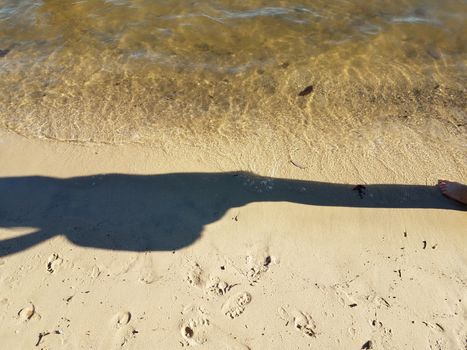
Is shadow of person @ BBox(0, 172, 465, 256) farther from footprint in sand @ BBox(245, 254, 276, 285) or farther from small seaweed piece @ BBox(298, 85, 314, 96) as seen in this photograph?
small seaweed piece @ BBox(298, 85, 314, 96)

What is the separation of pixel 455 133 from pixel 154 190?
389 cm

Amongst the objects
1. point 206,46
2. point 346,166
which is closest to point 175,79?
point 206,46

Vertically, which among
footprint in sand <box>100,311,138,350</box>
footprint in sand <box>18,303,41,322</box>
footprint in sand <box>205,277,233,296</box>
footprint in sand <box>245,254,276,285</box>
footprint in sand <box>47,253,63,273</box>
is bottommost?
footprint in sand <box>18,303,41,322</box>

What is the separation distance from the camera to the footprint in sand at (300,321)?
3.25 metres

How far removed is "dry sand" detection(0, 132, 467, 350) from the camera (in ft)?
10.7

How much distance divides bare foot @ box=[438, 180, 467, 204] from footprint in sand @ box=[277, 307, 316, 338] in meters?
2.14

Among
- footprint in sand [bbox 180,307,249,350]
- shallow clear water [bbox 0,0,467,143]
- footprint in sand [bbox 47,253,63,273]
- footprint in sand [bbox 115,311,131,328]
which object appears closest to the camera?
footprint in sand [bbox 180,307,249,350]

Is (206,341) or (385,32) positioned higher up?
(385,32)

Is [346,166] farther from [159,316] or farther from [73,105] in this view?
[73,105]

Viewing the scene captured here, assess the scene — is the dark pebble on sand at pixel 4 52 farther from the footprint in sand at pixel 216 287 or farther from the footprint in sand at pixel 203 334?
the footprint in sand at pixel 203 334

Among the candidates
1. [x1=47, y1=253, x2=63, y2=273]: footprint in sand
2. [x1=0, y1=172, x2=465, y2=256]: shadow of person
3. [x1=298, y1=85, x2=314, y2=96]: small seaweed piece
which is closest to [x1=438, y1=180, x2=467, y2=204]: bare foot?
[x1=0, y1=172, x2=465, y2=256]: shadow of person

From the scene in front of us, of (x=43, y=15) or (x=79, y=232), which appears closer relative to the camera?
(x=79, y=232)

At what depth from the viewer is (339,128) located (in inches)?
211

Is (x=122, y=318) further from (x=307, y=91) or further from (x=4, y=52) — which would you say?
(x=4, y=52)
